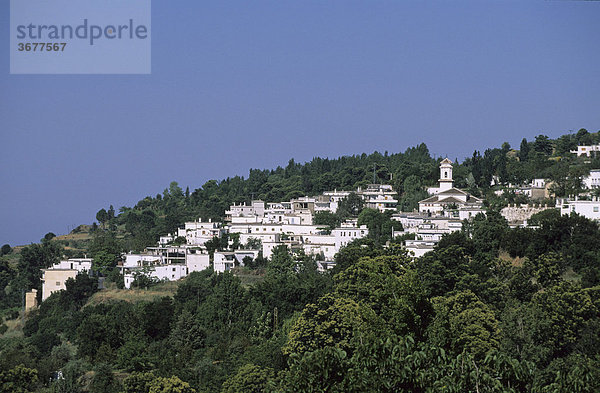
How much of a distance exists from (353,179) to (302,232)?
35.6 feet

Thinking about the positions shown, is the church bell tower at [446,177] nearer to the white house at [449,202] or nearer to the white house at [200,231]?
the white house at [449,202]

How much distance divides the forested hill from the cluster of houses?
1370mm

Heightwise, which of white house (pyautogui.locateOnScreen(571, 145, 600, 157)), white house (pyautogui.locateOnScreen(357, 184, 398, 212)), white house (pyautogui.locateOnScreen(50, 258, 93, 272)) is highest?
white house (pyautogui.locateOnScreen(571, 145, 600, 157))

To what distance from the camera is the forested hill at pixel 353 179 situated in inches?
1444

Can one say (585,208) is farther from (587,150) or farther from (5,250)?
(5,250)

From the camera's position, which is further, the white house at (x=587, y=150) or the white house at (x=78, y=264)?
the white house at (x=587, y=150)

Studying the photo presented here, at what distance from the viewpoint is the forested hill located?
3669 cm

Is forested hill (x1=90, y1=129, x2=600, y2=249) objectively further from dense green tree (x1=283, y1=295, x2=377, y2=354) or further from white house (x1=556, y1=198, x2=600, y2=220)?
dense green tree (x1=283, y1=295, x2=377, y2=354)

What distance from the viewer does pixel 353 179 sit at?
4272 centimetres

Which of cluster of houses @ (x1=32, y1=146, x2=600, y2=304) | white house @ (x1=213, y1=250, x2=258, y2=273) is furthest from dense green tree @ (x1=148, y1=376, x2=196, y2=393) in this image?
white house @ (x1=213, y1=250, x2=258, y2=273)

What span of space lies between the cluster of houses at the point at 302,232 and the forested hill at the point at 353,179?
1370mm

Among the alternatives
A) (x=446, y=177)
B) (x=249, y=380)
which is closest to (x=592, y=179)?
(x=446, y=177)

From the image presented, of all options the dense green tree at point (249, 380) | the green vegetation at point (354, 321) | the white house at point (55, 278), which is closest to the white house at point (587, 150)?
the green vegetation at point (354, 321)

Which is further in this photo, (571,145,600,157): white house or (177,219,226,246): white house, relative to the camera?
(571,145,600,157): white house
